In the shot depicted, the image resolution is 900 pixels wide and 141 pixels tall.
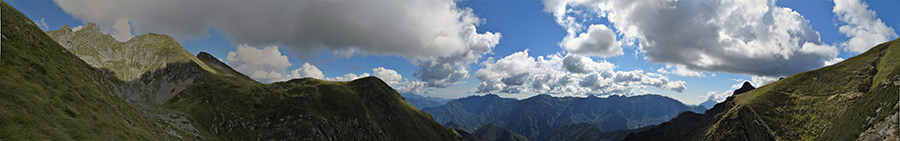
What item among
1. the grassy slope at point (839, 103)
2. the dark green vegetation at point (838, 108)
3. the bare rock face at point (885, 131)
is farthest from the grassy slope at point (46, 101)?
the grassy slope at point (839, 103)

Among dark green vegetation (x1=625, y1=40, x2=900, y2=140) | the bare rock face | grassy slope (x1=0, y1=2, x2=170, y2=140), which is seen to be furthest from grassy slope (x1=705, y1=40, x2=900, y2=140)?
grassy slope (x1=0, y1=2, x2=170, y2=140)

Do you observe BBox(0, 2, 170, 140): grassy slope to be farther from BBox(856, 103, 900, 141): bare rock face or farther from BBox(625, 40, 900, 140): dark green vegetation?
BBox(625, 40, 900, 140): dark green vegetation

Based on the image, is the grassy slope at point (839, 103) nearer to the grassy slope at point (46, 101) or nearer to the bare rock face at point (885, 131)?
the bare rock face at point (885, 131)

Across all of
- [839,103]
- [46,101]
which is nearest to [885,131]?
[839,103]

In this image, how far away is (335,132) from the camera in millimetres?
195125

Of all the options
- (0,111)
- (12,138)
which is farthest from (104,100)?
(12,138)

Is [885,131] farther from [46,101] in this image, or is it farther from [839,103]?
[46,101]

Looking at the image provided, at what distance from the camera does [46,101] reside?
37125mm

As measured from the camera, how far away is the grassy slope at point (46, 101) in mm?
30078

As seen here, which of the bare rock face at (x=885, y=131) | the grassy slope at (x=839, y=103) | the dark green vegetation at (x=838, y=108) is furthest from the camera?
the grassy slope at (x=839, y=103)

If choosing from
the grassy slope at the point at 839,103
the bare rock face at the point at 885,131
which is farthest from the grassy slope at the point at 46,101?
the grassy slope at the point at 839,103

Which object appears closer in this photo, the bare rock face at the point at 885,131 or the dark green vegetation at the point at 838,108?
the bare rock face at the point at 885,131

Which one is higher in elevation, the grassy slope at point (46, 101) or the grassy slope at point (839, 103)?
the grassy slope at point (839, 103)

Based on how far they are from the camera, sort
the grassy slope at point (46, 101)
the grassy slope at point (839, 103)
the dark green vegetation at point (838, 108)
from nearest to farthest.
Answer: the grassy slope at point (46, 101) → the dark green vegetation at point (838, 108) → the grassy slope at point (839, 103)
